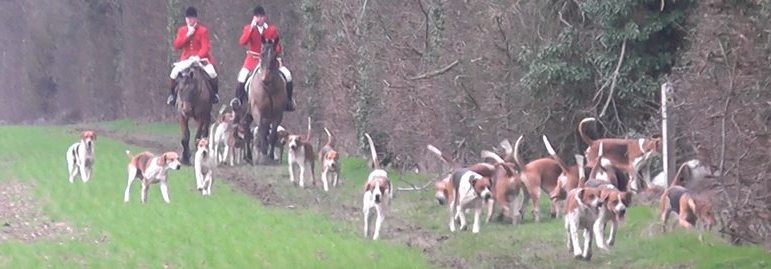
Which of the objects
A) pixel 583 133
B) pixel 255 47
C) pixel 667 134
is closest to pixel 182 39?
pixel 255 47

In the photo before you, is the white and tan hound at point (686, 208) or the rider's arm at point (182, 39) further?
the rider's arm at point (182, 39)

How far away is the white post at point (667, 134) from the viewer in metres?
16.5

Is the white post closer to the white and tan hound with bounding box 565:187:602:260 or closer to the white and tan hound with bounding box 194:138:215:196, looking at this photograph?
the white and tan hound with bounding box 565:187:602:260

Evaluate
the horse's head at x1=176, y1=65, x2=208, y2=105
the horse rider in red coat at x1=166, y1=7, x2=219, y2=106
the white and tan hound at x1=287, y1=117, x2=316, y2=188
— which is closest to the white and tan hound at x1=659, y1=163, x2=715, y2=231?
the white and tan hound at x1=287, y1=117, x2=316, y2=188

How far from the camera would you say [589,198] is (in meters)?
14.1

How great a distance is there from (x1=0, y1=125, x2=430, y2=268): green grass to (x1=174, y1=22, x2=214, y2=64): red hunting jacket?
3883 millimetres

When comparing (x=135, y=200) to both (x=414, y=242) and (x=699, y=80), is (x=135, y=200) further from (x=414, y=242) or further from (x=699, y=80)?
(x=699, y=80)

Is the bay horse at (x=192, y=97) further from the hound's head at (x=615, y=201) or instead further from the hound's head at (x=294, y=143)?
the hound's head at (x=615, y=201)

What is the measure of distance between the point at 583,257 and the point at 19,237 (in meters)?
5.56

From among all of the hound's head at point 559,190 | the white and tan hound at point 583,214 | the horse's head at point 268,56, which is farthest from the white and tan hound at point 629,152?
the horse's head at point 268,56

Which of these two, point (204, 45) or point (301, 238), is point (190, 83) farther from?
point (301, 238)

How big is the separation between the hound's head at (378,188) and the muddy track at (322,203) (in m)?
0.45

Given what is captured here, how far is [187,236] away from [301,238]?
3.58 feet

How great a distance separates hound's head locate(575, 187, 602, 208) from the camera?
14062 mm
